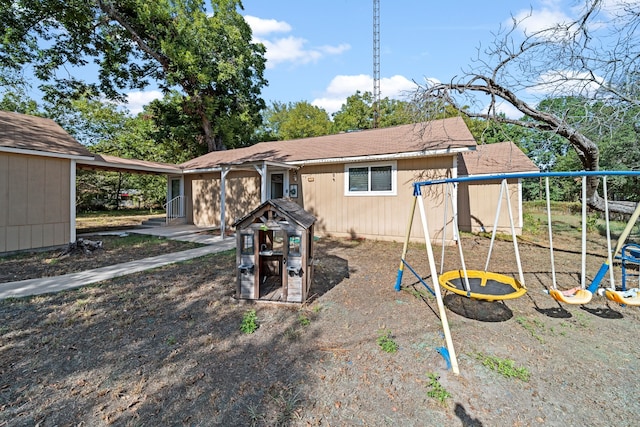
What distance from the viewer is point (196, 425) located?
6.10 ft

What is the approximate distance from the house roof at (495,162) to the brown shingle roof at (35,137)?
12.3 metres

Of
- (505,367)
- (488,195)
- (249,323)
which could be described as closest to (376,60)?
(488,195)

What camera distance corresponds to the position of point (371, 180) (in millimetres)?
8703

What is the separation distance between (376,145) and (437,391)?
25.9 ft

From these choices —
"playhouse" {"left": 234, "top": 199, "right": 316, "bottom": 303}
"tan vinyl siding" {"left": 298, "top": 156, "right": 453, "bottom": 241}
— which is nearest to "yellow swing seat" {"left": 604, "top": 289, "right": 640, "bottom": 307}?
"playhouse" {"left": 234, "top": 199, "right": 316, "bottom": 303}

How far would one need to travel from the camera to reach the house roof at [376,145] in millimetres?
7645

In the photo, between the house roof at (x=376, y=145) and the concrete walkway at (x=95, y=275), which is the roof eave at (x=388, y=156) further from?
the concrete walkway at (x=95, y=275)

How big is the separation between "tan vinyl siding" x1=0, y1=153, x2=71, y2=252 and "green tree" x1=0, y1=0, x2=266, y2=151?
945 centimetres

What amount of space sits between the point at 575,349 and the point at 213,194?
1196 cm

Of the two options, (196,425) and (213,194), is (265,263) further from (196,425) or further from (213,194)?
(213,194)

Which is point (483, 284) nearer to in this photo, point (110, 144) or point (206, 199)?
point (206, 199)

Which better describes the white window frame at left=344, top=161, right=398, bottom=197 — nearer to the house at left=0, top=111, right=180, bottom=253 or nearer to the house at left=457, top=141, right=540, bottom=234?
the house at left=457, top=141, right=540, bottom=234

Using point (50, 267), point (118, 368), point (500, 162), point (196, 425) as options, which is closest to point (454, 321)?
point (196, 425)

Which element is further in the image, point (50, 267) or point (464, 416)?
point (50, 267)
